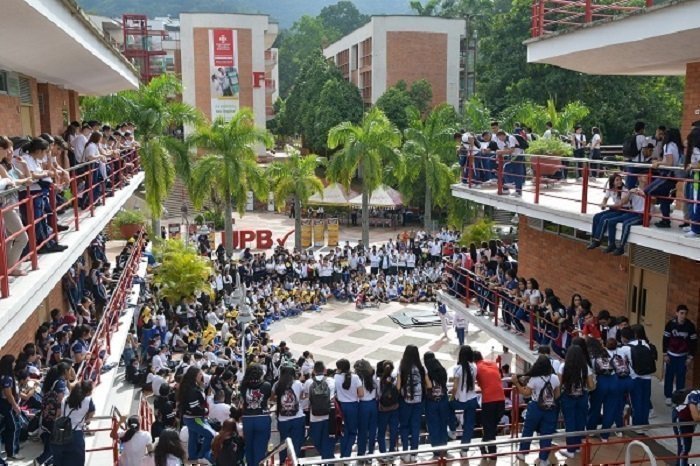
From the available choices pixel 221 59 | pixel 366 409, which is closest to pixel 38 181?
pixel 366 409

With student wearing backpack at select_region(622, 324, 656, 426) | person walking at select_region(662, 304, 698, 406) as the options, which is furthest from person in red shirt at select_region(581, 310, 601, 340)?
student wearing backpack at select_region(622, 324, 656, 426)

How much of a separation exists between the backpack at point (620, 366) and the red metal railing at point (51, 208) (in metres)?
7.30

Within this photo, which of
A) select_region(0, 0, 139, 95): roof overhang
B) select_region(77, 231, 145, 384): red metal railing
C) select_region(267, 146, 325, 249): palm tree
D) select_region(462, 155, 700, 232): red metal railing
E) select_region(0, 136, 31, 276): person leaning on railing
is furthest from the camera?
select_region(267, 146, 325, 249): palm tree

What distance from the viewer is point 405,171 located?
32.3 m

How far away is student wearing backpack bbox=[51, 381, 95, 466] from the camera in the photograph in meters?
7.64

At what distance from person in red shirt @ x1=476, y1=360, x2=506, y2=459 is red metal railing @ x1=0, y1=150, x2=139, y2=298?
18.9 ft

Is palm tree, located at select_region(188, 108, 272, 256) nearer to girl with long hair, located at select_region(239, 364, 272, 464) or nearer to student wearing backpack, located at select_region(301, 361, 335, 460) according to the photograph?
student wearing backpack, located at select_region(301, 361, 335, 460)

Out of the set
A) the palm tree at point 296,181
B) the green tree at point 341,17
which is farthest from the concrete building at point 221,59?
the green tree at point 341,17

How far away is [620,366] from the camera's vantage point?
8953mm

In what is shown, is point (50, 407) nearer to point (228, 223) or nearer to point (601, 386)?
point (601, 386)

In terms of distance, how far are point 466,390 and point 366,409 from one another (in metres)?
1.39

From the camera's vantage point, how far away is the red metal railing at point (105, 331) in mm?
9945

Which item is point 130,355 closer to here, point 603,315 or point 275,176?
point 603,315

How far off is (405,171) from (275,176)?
20.5 ft
